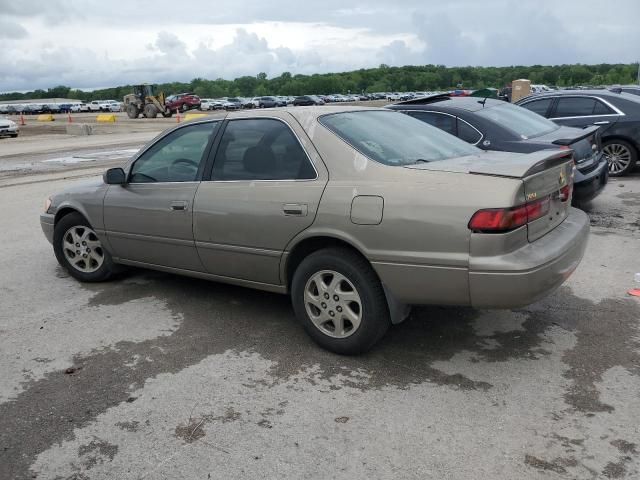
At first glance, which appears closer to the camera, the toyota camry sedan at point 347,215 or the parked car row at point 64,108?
the toyota camry sedan at point 347,215

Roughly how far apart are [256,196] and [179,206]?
778 mm

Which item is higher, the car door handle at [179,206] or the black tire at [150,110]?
the car door handle at [179,206]

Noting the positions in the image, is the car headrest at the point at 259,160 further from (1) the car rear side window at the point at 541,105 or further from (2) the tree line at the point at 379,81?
(2) the tree line at the point at 379,81

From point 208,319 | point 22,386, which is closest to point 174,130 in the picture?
point 208,319

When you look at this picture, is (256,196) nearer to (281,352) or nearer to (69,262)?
(281,352)

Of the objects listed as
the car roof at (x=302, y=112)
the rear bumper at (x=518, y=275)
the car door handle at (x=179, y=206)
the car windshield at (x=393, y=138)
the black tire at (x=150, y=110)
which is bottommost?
the black tire at (x=150, y=110)

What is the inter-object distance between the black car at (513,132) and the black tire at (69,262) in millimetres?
4222

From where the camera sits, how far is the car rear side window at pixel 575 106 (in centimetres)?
1045

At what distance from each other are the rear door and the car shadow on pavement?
48cm

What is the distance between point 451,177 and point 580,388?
1.42 m

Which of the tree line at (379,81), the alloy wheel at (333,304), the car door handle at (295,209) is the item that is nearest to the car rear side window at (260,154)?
the car door handle at (295,209)

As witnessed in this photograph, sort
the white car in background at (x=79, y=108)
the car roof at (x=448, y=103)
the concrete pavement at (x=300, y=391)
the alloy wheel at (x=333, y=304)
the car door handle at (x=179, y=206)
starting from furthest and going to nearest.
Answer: the white car in background at (x=79, y=108)
the car roof at (x=448, y=103)
the car door handle at (x=179, y=206)
the alloy wheel at (x=333, y=304)
the concrete pavement at (x=300, y=391)

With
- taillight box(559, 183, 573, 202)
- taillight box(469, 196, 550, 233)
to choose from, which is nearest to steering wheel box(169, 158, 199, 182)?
taillight box(469, 196, 550, 233)

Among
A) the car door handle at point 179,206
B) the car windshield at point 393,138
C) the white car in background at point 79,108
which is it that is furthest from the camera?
the white car in background at point 79,108
